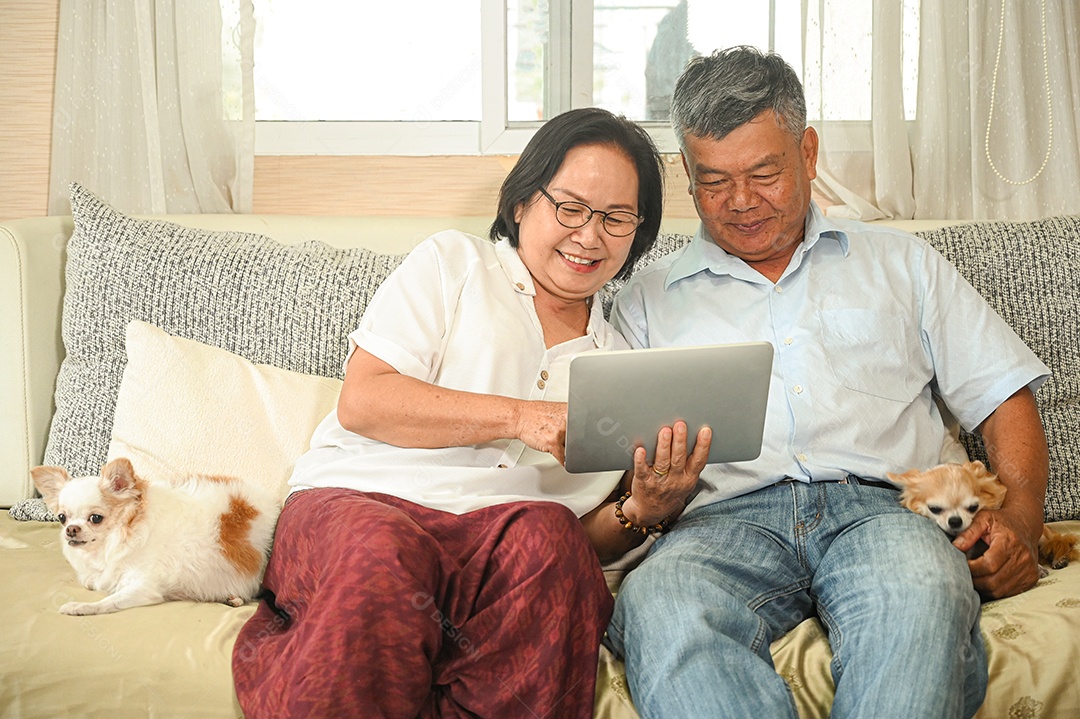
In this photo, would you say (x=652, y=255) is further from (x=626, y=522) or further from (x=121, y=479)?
(x=121, y=479)

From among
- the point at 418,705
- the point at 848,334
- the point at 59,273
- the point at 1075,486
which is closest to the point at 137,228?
the point at 59,273

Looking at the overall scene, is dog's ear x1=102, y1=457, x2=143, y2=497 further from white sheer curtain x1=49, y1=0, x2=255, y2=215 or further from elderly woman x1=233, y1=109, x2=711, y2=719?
white sheer curtain x1=49, y1=0, x2=255, y2=215

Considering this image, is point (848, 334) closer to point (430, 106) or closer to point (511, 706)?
point (511, 706)

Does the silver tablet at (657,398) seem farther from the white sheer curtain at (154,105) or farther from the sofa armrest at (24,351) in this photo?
the white sheer curtain at (154,105)

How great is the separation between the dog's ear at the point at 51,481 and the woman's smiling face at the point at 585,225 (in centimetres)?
83

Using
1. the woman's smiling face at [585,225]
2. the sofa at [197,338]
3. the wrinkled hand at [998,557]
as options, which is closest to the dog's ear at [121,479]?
the sofa at [197,338]

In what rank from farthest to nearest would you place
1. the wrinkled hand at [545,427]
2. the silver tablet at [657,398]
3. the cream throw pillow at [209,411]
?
the cream throw pillow at [209,411]
the wrinkled hand at [545,427]
the silver tablet at [657,398]

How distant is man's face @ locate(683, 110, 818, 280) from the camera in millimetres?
1627

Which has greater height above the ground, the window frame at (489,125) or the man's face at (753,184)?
the window frame at (489,125)

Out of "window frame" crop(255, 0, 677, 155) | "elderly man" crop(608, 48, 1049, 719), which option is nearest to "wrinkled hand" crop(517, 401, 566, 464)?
"elderly man" crop(608, 48, 1049, 719)

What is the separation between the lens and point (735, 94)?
5.34ft

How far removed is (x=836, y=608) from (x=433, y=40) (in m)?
1.85

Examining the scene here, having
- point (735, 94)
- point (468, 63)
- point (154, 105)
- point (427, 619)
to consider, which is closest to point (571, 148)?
point (735, 94)

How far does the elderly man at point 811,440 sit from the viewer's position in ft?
3.90
